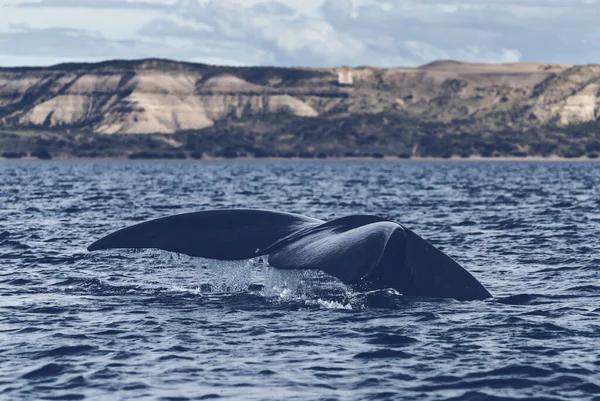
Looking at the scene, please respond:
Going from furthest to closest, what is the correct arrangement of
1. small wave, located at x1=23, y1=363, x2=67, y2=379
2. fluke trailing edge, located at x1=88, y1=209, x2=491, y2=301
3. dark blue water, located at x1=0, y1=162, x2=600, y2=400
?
1. fluke trailing edge, located at x1=88, y1=209, x2=491, y2=301
2. small wave, located at x1=23, y1=363, x2=67, y2=379
3. dark blue water, located at x1=0, y1=162, x2=600, y2=400

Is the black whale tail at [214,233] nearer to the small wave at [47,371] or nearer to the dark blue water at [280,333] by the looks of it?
the dark blue water at [280,333]

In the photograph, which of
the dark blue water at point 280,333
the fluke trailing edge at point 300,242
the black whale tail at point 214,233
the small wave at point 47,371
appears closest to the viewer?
the dark blue water at point 280,333

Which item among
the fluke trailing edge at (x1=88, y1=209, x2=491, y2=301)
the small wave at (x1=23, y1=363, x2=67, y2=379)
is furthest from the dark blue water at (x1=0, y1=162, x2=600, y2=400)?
the fluke trailing edge at (x1=88, y1=209, x2=491, y2=301)

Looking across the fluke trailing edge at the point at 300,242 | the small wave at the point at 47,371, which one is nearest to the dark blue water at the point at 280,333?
the small wave at the point at 47,371

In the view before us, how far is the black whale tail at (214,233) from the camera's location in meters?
14.5

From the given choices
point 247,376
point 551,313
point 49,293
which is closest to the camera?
point 247,376

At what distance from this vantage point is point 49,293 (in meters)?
20.7

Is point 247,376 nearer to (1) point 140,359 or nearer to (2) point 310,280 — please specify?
(1) point 140,359

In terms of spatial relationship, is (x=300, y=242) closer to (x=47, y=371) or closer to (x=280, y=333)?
(x=280, y=333)

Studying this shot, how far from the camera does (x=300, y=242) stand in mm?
14477

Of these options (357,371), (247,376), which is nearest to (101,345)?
(247,376)

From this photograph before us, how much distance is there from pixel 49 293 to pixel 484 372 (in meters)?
10.3

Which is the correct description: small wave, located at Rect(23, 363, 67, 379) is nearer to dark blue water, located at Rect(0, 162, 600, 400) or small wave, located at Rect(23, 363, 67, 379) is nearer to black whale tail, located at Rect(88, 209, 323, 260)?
dark blue water, located at Rect(0, 162, 600, 400)

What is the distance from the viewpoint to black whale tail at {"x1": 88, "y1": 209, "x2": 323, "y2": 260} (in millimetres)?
14477
